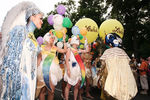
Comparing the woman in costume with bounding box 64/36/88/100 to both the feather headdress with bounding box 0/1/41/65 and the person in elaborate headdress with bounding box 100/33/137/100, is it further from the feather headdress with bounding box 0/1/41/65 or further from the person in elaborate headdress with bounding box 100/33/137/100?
the feather headdress with bounding box 0/1/41/65

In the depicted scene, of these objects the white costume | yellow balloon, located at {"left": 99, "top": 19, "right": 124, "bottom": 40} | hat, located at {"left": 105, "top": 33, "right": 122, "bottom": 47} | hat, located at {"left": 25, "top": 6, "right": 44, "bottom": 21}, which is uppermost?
yellow balloon, located at {"left": 99, "top": 19, "right": 124, "bottom": 40}

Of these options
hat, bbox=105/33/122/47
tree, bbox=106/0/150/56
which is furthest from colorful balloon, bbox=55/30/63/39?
tree, bbox=106/0/150/56

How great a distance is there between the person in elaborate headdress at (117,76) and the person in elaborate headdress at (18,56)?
2.46 meters

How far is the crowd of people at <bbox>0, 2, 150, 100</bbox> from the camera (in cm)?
221

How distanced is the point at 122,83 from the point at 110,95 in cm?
40

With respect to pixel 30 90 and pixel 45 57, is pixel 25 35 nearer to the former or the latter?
pixel 30 90

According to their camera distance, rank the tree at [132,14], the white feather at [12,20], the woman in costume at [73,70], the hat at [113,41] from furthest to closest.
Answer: the tree at [132,14]
the woman in costume at [73,70]
the hat at [113,41]
the white feather at [12,20]

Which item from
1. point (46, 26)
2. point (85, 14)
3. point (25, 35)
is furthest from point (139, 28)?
point (25, 35)

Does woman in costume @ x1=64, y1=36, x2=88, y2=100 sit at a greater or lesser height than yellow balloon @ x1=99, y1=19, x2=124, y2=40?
lesser

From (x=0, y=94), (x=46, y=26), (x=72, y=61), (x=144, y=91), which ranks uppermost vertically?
(x=46, y=26)

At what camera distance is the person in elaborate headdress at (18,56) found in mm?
2188

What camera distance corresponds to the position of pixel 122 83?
14.4ft

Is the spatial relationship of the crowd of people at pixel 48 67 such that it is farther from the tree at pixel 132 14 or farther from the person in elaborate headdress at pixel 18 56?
the tree at pixel 132 14

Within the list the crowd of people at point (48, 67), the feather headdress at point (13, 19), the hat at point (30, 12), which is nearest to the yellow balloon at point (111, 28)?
the crowd of people at point (48, 67)
